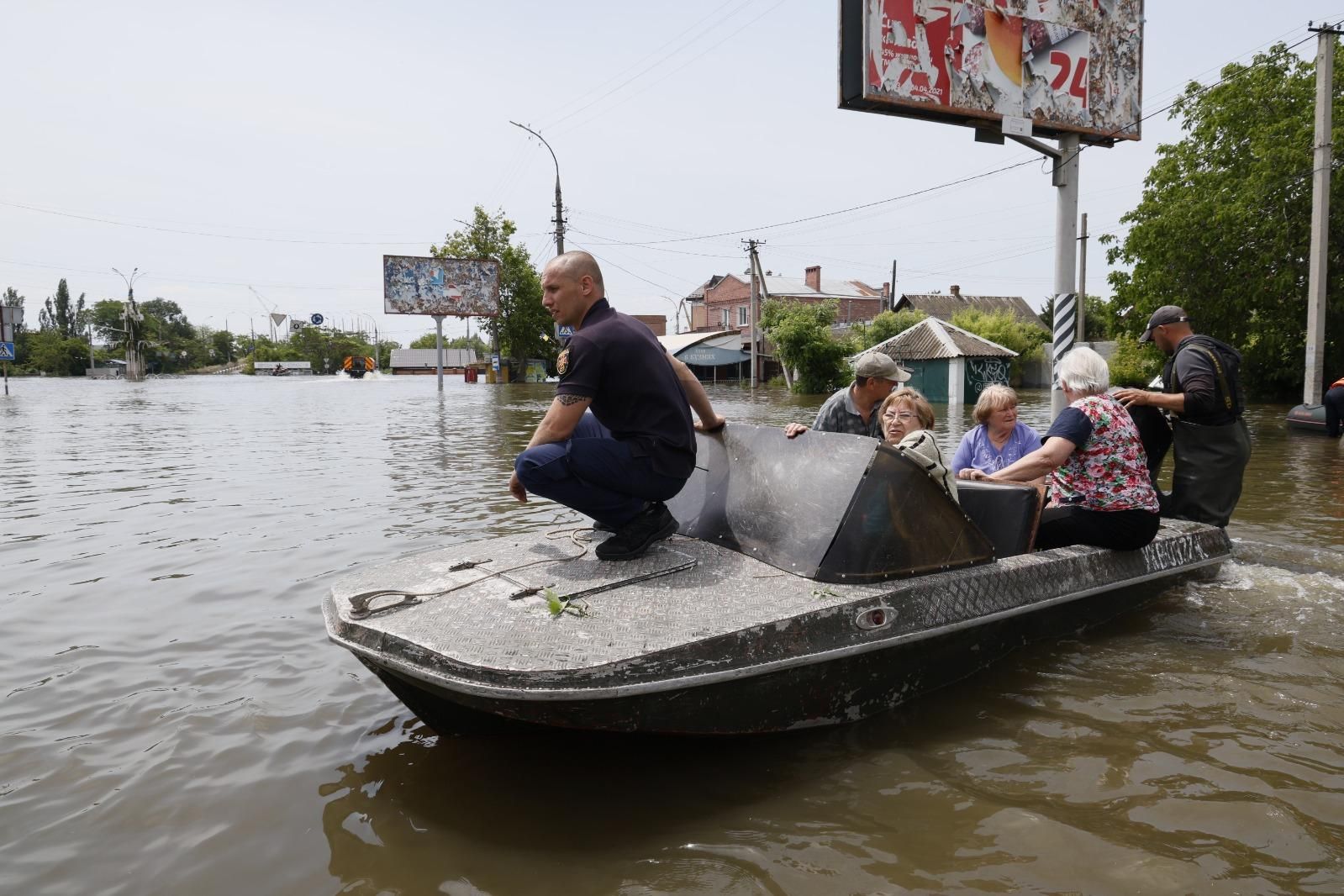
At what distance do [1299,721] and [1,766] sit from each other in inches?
204

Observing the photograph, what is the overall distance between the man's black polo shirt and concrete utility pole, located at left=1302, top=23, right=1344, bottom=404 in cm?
1805

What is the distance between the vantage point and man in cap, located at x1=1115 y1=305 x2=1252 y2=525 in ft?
18.7

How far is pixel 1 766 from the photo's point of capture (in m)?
3.44

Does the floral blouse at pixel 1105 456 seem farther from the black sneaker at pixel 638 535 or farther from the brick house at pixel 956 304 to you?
the brick house at pixel 956 304

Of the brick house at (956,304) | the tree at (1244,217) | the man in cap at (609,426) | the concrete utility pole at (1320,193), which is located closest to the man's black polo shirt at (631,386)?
the man in cap at (609,426)

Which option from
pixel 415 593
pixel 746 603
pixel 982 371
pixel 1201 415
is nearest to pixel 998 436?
pixel 1201 415

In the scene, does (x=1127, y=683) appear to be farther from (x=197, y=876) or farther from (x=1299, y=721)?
(x=197, y=876)

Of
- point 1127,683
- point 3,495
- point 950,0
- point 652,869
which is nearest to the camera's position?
point 652,869

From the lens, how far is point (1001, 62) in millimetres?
11906

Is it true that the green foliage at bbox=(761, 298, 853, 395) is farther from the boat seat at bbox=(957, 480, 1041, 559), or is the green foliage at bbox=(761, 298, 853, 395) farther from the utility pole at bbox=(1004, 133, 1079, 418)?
the boat seat at bbox=(957, 480, 1041, 559)

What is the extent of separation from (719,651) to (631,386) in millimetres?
1269

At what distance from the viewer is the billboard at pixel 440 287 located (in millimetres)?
49656

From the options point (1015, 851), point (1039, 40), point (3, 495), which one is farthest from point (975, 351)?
point (1015, 851)

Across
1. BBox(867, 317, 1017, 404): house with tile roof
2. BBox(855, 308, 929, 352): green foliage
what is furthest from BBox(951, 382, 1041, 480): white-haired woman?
BBox(855, 308, 929, 352): green foliage
